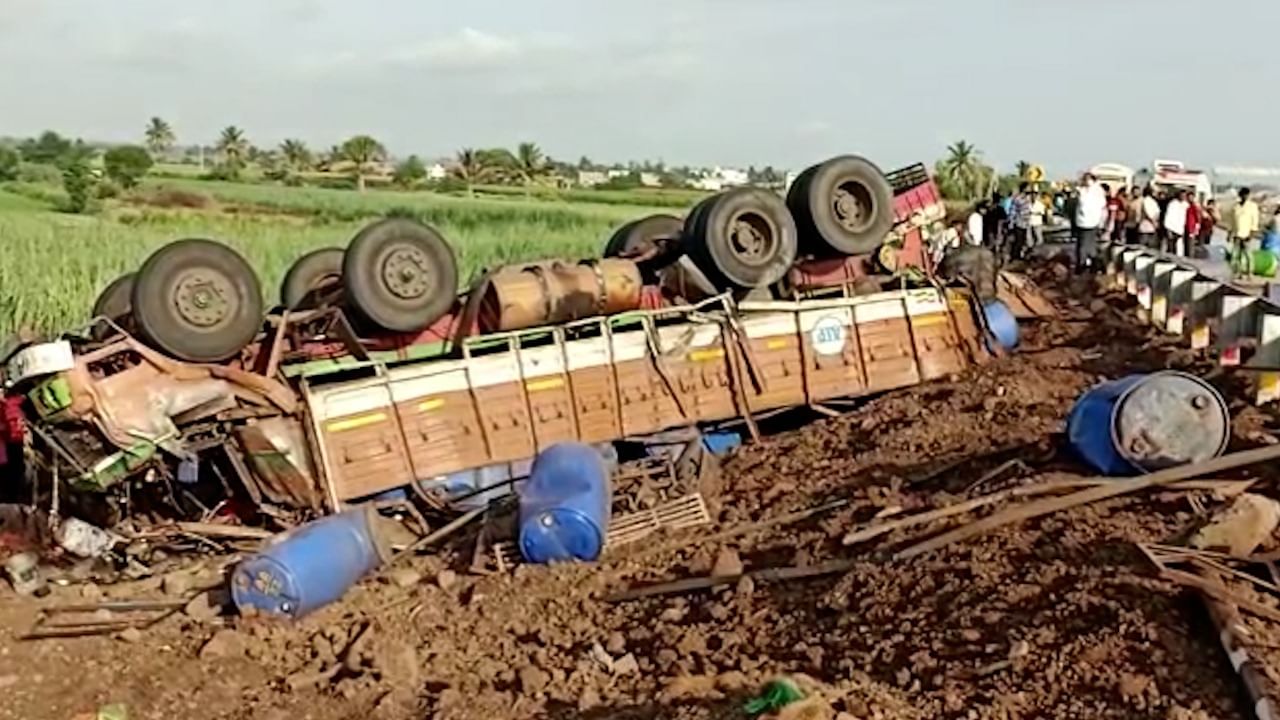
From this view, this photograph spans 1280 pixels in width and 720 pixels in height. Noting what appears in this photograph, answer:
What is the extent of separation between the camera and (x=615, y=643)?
274 inches

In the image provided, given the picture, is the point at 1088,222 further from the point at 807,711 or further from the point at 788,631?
the point at 807,711

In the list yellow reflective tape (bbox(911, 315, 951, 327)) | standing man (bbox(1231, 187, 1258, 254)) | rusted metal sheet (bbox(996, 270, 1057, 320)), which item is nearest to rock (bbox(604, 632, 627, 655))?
yellow reflective tape (bbox(911, 315, 951, 327))

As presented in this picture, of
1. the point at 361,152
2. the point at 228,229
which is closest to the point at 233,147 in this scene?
the point at 361,152

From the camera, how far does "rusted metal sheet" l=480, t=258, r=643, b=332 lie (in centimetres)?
1043

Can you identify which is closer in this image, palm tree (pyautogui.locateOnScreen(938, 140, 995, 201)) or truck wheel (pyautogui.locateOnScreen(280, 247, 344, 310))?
truck wheel (pyautogui.locateOnScreen(280, 247, 344, 310))

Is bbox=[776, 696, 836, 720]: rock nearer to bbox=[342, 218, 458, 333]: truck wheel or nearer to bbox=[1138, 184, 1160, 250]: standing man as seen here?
bbox=[342, 218, 458, 333]: truck wheel

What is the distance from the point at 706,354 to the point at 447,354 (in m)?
2.01

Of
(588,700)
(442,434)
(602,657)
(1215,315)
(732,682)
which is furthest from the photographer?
(1215,315)

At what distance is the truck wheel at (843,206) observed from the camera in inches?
468

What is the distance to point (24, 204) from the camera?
37688mm

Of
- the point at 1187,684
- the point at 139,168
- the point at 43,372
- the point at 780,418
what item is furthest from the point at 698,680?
the point at 139,168

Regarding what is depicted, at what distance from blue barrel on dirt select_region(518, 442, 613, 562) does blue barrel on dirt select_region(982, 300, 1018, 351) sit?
5107mm

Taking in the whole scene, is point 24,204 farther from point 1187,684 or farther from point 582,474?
point 1187,684

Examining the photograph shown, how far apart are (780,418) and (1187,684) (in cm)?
691
